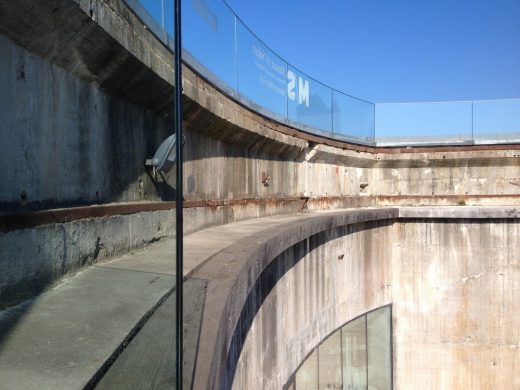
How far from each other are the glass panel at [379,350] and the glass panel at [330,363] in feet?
4.88

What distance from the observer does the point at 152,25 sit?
437 centimetres

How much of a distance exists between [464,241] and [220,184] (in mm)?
8242

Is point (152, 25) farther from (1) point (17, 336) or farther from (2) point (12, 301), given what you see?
(1) point (17, 336)

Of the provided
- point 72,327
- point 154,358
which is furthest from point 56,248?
point 154,358

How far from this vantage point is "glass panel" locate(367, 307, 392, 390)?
11898mm

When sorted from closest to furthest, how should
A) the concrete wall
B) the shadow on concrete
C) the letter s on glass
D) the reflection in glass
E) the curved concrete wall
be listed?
the shadow on concrete, the reflection in glass, the letter s on glass, the curved concrete wall, the concrete wall

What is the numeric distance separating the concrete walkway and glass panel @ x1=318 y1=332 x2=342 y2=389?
7233mm

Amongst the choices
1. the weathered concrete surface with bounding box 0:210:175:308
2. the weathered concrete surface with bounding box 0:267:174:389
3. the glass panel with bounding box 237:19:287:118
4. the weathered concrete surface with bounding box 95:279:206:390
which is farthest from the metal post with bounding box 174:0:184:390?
the glass panel with bounding box 237:19:287:118

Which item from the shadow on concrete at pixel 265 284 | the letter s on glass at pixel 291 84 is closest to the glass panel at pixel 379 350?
the shadow on concrete at pixel 265 284

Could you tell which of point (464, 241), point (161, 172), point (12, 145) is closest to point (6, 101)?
point (12, 145)

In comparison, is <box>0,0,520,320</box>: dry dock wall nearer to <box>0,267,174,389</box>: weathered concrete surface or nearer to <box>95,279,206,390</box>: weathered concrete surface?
<box>0,267,174,389</box>: weathered concrete surface

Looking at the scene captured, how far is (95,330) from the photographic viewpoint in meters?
2.32

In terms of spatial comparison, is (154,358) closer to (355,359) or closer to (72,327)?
(72,327)

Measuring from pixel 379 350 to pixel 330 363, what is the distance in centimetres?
253
